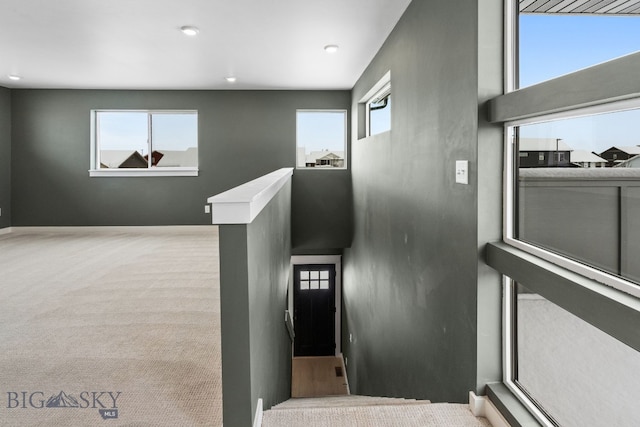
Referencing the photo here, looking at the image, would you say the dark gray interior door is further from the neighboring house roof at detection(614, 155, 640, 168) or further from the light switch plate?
the neighboring house roof at detection(614, 155, 640, 168)

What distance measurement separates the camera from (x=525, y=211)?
1799 mm

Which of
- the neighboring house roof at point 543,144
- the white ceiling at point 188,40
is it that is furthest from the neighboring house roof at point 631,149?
the white ceiling at point 188,40

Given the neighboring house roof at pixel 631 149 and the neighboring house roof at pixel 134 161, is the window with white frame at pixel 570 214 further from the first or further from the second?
the neighboring house roof at pixel 134 161

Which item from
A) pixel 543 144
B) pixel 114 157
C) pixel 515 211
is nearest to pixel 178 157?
pixel 114 157

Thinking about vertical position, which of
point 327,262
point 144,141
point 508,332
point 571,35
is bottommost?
point 327,262

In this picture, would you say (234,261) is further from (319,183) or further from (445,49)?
(319,183)

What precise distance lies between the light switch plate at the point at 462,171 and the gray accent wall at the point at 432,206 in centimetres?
3

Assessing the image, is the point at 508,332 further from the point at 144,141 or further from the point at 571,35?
the point at 144,141

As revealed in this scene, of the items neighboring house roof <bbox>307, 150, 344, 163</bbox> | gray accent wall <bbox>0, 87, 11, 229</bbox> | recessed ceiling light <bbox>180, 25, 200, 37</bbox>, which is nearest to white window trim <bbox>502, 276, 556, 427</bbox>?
recessed ceiling light <bbox>180, 25, 200, 37</bbox>

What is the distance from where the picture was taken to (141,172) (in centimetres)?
641

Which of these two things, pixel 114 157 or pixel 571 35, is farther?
pixel 114 157

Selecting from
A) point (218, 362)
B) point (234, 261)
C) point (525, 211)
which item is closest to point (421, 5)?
point (525, 211)
